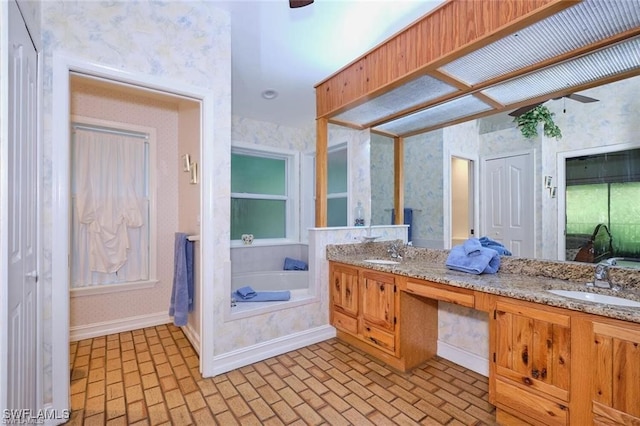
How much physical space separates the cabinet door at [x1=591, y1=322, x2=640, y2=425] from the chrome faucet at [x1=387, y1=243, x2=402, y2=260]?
1.51 meters

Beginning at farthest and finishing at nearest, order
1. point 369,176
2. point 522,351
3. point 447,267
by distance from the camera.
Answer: point 369,176 < point 447,267 < point 522,351

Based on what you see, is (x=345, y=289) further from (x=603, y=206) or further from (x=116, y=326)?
(x=116, y=326)

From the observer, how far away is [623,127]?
155 centimetres

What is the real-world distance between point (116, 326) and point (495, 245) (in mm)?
3525

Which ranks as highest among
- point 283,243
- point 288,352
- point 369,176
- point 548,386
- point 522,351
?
point 369,176

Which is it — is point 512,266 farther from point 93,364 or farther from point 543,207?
point 93,364

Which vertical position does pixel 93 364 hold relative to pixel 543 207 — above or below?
below

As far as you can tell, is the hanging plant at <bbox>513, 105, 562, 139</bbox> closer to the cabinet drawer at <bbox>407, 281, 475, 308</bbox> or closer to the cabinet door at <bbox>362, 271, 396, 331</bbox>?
the cabinet drawer at <bbox>407, 281, 475, 308</bbox>

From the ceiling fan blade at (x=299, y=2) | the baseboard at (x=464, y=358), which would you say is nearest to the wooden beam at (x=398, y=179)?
the baseboard at (x=464, y=358)

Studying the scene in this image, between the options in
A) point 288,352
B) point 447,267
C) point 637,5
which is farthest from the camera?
point 288,352

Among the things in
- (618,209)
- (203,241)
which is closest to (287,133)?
(203,241)

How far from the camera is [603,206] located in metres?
1.67

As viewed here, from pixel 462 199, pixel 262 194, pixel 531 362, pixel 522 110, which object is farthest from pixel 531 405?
pixel 262 194

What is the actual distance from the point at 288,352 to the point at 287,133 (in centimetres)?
313
